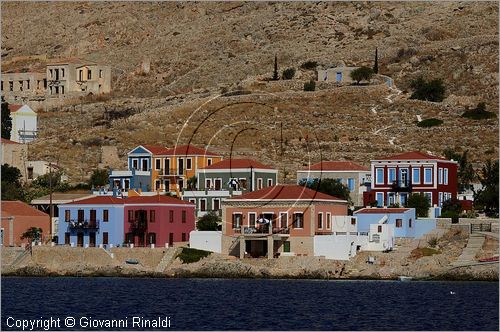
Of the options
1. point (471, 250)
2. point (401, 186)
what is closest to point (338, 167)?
point (401, 186)

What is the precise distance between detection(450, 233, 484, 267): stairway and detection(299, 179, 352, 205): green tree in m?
11.9

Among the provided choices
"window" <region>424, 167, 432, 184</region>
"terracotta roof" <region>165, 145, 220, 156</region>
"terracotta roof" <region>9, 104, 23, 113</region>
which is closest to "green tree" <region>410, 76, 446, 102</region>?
"terracotta roof" <region>9, 104, 23, 113</region>

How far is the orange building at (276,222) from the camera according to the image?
300ft

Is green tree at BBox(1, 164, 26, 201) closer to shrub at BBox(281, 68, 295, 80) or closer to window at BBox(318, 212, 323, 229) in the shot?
window at BBox(318, 212, 323, 229)

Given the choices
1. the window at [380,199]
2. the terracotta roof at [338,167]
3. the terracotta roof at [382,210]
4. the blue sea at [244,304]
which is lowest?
the blue sea at [244,304]

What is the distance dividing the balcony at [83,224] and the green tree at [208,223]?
5.42 metres

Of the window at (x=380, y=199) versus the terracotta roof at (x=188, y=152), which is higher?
the terracotta roof at (x=188, y=152)

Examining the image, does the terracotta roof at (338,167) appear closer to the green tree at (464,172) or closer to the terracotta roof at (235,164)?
the terracotta roof at (235,164)

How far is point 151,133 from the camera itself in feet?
437

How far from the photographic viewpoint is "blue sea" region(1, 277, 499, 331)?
213 feet

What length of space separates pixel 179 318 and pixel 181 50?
→ 11547 cm

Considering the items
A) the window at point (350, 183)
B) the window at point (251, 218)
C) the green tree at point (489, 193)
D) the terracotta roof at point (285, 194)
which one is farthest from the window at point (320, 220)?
the window at point (350, 183)

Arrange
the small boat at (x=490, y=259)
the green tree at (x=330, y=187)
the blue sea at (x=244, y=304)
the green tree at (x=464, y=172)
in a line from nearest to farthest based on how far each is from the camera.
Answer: the blue sea at (x=244, y=304) → the small boat at (x=490, y=259) → the green tree at (x=330, y=187) → the green tree at (x=464, y=172)

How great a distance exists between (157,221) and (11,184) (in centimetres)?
1900
